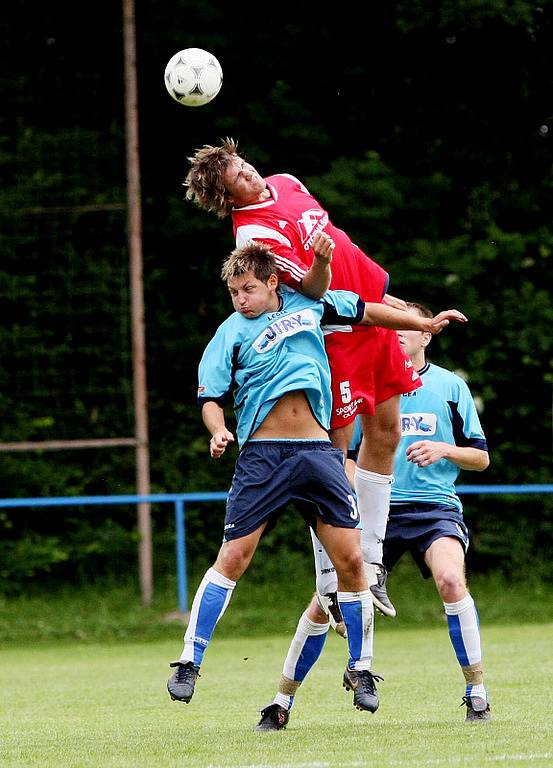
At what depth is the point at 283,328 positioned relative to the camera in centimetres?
550

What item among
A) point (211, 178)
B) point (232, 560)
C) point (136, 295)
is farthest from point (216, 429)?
point (136, 295)

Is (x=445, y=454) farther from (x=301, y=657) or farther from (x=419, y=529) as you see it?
(x=301, y=657)

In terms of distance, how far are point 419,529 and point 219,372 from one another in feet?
5.16

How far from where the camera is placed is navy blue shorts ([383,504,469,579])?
6.42m

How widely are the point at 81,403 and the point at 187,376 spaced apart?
1.36 metres

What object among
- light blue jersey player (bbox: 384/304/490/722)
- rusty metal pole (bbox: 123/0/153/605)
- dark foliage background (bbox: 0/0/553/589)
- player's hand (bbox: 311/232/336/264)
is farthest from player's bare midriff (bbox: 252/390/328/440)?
dark foliage background (bbox: 0/0/553/589)

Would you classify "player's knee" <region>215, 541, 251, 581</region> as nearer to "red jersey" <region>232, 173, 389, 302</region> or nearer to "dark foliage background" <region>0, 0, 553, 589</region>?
"red jersey" <region>232, 173, 389, 302</region>

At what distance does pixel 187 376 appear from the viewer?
15344 mm

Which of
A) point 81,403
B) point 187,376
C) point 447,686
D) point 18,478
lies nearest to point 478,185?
point 187,376

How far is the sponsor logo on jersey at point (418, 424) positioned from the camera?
6.77 meters

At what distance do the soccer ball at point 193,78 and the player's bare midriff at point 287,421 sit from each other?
2.24 m

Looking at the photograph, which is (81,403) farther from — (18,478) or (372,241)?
(372,241)

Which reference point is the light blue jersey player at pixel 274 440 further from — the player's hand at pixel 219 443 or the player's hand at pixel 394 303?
the player's hand at pixel 394 303

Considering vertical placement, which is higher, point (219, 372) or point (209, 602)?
point (219, 372)
